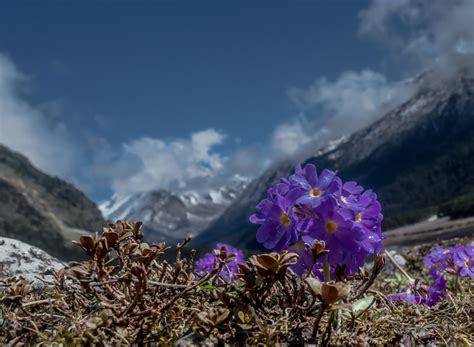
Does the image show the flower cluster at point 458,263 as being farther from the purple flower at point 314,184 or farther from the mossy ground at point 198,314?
the purple flower at point 314,184

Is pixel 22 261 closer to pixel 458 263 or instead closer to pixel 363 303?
pixel 363 303

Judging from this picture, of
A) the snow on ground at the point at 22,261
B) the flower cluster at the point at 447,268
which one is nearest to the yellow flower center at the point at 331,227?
the flower cluster at the point at 447,268

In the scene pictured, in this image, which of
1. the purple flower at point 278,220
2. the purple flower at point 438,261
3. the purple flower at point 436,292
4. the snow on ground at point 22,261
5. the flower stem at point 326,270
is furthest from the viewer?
the purple flower at point 438,261

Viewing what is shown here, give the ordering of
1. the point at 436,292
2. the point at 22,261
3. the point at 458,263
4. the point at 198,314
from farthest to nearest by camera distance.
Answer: the point at 458,263
the point at 436,292
the point at 22,261
the point at 198,314

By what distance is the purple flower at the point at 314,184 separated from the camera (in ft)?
9.27

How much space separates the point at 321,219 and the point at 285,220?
22 centimetres

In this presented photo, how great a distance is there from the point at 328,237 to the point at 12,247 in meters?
2.83

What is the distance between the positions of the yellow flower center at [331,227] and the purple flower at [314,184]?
14 cm

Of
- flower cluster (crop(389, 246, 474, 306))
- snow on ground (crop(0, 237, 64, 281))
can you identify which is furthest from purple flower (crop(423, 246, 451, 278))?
snow on ground (crop(0, 237, 64, 281))

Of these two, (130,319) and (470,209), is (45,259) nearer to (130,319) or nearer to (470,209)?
(130,319)

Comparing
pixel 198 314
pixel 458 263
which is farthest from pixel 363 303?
pixel 458 263

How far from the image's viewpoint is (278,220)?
118 inches

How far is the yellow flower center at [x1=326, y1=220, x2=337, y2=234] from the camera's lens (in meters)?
2.83

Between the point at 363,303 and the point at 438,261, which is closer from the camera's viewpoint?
the point at 363,303
